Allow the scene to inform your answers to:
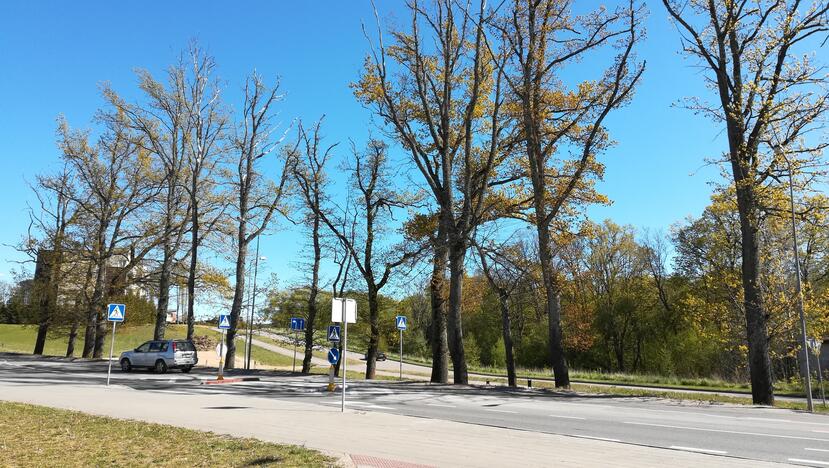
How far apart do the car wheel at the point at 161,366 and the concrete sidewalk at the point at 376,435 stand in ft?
42.9

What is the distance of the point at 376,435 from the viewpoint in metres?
9.29

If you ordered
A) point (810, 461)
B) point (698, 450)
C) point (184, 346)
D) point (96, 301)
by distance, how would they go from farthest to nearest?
1. point (96, 301)
2. point (184, 346)
3. point (698, 450)
4. point (810, 461)

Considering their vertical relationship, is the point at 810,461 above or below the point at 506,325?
below

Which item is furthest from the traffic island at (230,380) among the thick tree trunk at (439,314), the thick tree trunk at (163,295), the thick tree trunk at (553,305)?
the thick tree trunk at (553,305)

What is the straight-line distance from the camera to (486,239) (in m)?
22.5

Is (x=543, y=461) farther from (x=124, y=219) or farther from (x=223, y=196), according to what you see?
(x=124, y=219)

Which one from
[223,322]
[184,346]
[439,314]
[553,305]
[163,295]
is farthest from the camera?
[163,295]

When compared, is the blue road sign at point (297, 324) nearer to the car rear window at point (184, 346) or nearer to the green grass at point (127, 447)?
the car rear window at point (184, 346)

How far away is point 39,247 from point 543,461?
42.5 m

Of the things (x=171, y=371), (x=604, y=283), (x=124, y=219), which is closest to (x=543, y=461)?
(x=171, y=371)

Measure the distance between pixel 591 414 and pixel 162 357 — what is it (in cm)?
2343

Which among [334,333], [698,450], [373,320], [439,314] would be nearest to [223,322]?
[334,333]

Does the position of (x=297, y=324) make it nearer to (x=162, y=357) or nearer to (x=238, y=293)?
(x=238, y=293)

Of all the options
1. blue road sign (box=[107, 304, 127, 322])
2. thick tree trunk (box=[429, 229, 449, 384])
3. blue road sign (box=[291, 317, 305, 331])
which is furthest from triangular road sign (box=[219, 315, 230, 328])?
thick tree trunk (box=[429, 229, 449, 384])
